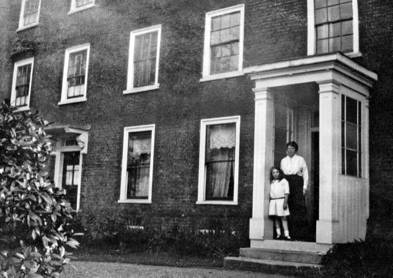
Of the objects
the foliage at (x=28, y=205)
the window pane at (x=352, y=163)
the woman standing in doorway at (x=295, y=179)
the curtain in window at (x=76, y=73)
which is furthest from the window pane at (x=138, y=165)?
the foliage at (x=28, y=205)

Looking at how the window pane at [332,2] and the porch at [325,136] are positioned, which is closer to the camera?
the porch at [325,136]

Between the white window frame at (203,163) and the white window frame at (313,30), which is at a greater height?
the white window frame at (313,30)

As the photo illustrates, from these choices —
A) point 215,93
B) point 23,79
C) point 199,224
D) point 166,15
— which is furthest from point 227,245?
point 23,79

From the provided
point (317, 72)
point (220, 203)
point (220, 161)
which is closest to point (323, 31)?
point (317, 72)

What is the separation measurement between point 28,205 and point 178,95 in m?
10.1

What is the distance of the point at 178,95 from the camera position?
48.3ft

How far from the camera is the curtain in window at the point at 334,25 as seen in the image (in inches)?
469

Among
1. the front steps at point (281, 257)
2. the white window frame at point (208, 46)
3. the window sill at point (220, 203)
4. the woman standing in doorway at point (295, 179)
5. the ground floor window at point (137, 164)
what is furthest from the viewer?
the ground floor window at point (137, 164)

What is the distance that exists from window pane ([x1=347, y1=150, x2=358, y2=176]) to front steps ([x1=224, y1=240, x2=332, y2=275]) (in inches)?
65.8

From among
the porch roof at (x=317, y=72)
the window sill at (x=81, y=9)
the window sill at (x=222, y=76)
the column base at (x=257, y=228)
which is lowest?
the column base at (x=257, y=228)

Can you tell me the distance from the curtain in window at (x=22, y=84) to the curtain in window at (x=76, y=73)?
2.40 metres

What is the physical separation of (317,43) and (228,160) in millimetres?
3521

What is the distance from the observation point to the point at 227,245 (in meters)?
12.1

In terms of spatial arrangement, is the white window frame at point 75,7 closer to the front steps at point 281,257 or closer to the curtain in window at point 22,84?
the curtain in window at point 22,84
